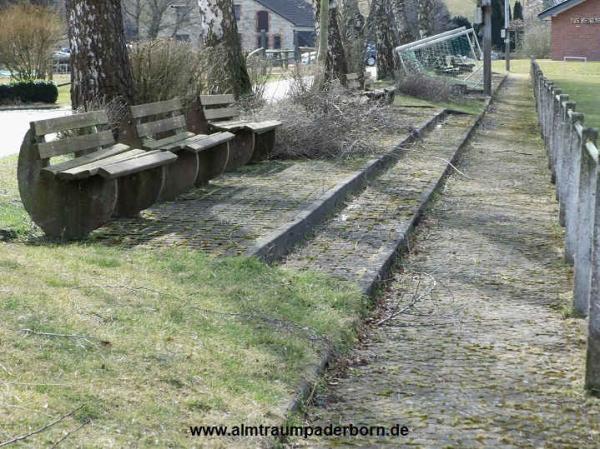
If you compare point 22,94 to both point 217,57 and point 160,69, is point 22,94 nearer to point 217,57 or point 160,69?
point 217,57

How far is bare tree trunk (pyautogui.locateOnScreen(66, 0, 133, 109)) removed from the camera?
11.3m

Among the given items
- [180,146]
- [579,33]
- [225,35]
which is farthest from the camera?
[579,33]

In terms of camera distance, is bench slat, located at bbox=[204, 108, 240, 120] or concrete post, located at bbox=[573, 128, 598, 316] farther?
bench slat, located at bbox=[204, 108, 240, 120]

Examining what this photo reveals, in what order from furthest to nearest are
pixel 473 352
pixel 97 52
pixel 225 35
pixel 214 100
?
pixel 225 35, pixel 214 100, pixel 97 52, pixel 473 352

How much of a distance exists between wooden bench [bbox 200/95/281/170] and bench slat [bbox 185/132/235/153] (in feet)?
2.32

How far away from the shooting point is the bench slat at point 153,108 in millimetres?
9617

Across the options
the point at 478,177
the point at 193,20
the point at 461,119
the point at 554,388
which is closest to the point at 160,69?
the point at 478,177

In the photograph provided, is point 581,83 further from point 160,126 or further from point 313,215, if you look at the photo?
point 313,215

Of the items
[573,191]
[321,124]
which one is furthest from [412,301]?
[321,124]

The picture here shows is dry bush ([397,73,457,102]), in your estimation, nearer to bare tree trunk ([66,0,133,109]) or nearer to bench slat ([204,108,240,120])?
bench slat ([204,108,240,120])

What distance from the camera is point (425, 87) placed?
25984mm

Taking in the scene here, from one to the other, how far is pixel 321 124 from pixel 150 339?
886 cm

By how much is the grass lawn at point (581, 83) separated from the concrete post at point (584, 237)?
1501 centimetres

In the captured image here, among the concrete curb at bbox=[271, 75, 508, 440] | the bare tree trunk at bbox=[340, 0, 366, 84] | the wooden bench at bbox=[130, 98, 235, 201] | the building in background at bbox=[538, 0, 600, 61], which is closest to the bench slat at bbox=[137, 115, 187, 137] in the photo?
the wooden bench at bbox=[130, 98, 235, 201]
